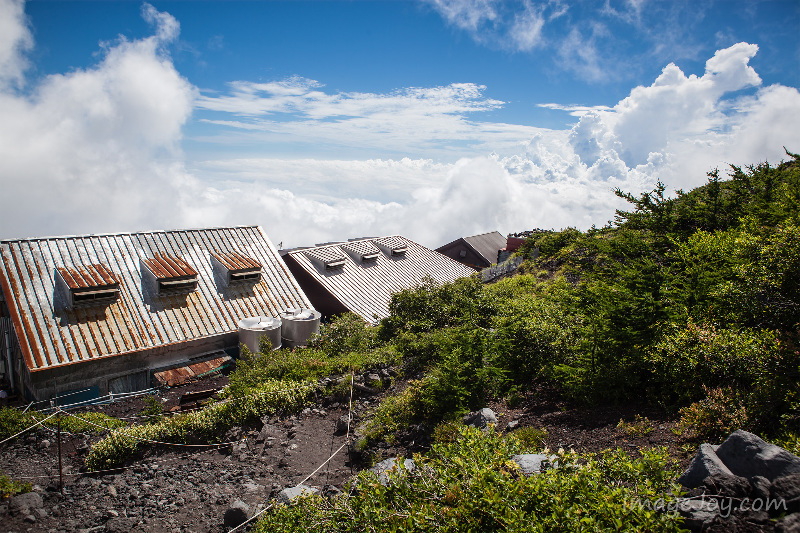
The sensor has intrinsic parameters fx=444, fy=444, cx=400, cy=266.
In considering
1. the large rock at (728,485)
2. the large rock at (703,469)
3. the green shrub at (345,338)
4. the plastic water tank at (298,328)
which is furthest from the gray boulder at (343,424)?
the plastic water tank at (298,328)

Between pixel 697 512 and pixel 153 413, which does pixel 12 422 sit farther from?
pixel 697 512

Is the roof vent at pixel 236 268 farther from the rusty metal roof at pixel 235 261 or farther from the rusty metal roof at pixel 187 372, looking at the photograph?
the rusty metal roof at pixel 187 372

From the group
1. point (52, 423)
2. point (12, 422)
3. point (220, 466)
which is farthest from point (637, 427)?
point (12, 422)

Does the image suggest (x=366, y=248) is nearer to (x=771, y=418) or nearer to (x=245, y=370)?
(x=245, y=370)

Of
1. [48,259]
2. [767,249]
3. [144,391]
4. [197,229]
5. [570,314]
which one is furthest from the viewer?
[197,229]

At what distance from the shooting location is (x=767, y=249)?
8516mm

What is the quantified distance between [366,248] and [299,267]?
239 inches

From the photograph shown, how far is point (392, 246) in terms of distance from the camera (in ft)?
114

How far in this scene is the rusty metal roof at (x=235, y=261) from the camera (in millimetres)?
22472

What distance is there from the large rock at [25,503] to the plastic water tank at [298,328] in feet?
39.0

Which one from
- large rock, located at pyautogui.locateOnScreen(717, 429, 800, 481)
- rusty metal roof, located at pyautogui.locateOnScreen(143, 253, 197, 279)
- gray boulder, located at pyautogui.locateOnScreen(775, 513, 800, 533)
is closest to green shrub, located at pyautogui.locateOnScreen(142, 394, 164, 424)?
rusty metal roof, located at pyautogui.locateOnScreen(143, 253, 197, 279)

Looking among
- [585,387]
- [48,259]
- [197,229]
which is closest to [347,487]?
[585,387]

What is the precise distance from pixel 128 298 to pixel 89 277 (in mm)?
1663

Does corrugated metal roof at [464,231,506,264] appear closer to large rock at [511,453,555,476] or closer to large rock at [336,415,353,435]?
large rock at [336,415,353,435]
